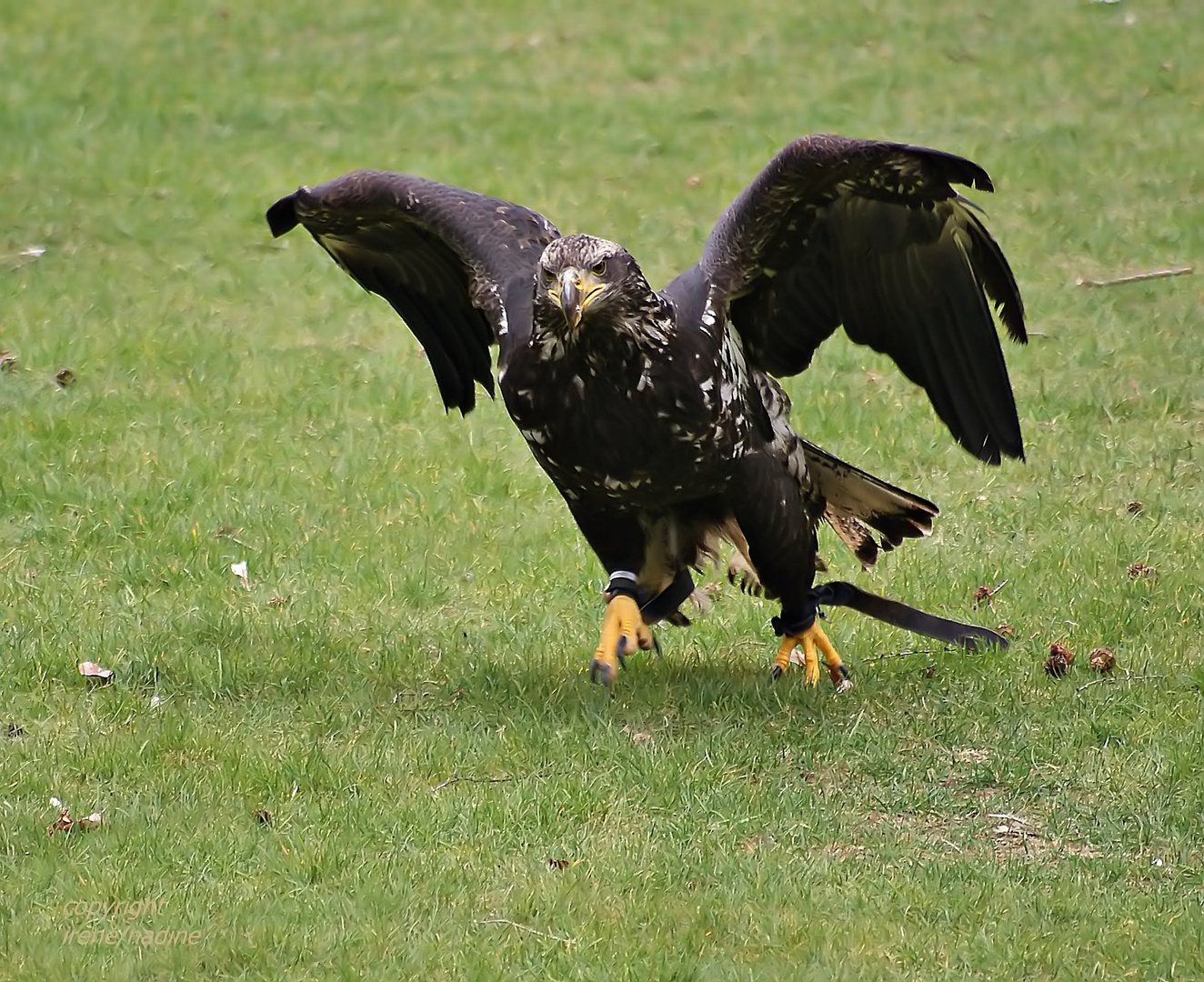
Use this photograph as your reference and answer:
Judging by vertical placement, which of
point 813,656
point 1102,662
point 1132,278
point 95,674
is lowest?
point 95,674

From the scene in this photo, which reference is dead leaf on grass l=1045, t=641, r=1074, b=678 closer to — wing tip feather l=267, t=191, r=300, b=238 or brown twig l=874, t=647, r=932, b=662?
brown twig l=874, t=647, r=932, b=662

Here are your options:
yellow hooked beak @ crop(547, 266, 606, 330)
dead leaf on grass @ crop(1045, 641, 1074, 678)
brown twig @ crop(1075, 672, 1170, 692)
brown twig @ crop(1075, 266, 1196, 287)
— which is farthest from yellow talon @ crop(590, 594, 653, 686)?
brown twig @ crop(1075, 266, 1196, 287)

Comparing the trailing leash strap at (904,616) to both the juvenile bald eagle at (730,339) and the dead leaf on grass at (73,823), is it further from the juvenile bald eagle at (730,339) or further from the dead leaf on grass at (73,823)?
the dead leaf on grass at (73,823)

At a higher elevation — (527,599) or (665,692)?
(665,692)

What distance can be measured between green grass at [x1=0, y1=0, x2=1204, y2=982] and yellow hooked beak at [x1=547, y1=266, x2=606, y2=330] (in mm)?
1412

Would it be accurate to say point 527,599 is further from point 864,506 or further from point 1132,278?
point 1132,278

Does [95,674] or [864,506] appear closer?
[95,674]

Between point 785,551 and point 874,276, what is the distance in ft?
3.27

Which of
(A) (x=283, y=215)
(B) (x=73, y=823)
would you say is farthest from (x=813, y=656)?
(B) (x=73, y=823)

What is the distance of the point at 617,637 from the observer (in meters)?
6.34

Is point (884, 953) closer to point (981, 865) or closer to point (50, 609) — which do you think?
point (981, 865)

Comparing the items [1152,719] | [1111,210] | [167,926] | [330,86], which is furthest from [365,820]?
[330,86]

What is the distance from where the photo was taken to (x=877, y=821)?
Answer: 5.49 metres

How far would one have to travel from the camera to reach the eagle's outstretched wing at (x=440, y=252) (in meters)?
6.34
